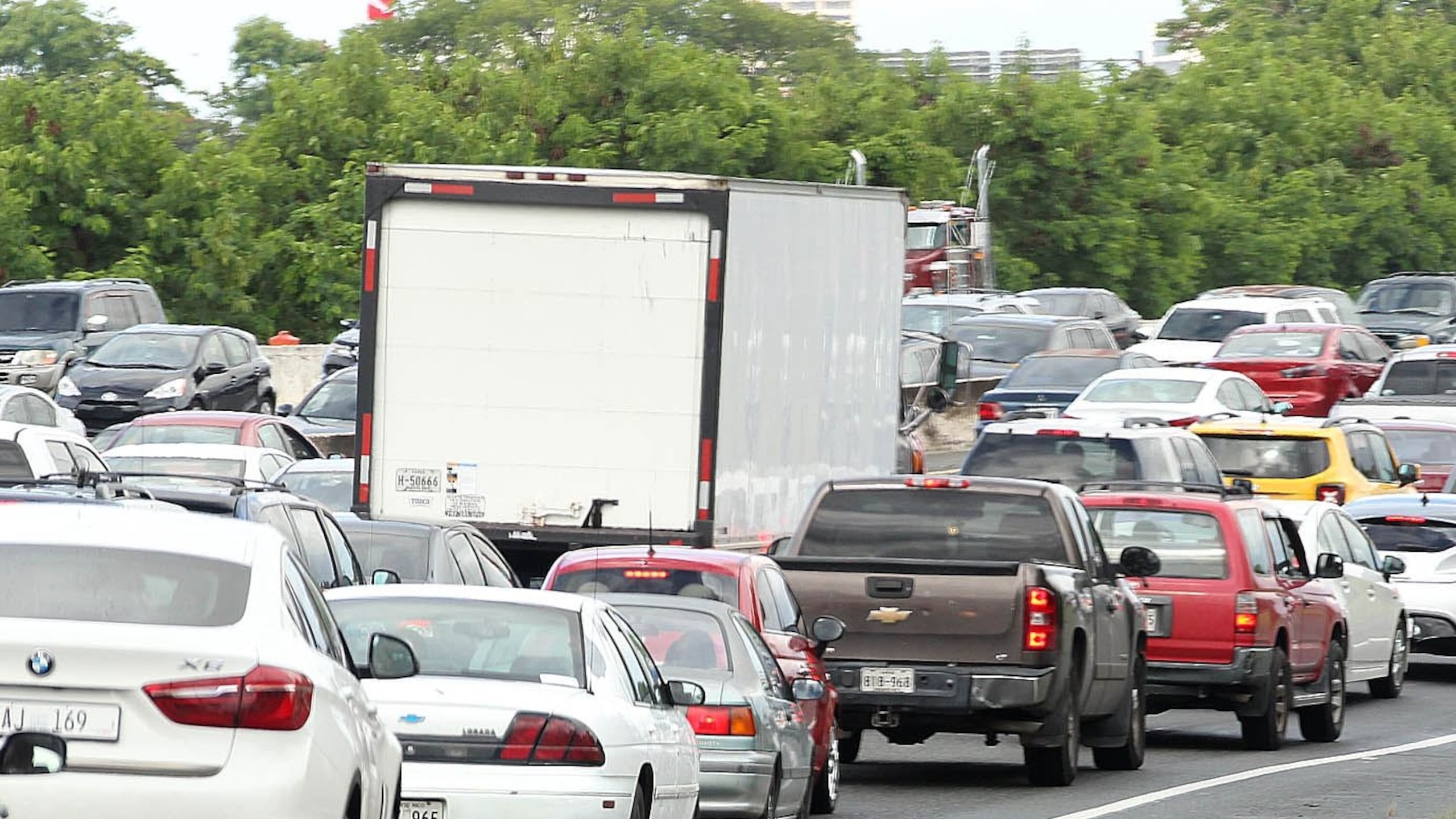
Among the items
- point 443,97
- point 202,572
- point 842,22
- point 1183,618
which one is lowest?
point 1183,618

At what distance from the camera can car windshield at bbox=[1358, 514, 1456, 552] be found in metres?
25.5

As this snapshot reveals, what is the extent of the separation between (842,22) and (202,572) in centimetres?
14060

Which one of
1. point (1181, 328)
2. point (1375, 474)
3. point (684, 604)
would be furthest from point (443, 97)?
point (684, 604)

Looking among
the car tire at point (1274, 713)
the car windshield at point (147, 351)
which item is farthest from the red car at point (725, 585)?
the car windshield at point (147, 351)

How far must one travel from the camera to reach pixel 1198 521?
708 inches

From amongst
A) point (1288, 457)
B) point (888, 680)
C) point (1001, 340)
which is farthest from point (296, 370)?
point (888, 680)

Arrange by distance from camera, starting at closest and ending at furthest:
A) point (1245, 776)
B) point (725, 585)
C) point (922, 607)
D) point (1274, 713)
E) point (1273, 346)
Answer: point (725, 585) → point (922, 607) → point (1245, 776) → point (1274, 713) → point (1273, 346)

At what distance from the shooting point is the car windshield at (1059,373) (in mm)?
36750

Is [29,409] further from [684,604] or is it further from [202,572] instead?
[202,572]

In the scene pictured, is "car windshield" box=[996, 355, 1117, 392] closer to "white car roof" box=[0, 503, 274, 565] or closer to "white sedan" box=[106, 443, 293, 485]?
"white sedan" box=[106, 443, 293, 485]

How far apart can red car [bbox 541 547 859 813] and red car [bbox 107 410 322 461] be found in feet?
43.0

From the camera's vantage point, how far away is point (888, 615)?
50.5 feet

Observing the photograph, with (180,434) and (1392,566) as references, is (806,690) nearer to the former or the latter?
(1392,566)

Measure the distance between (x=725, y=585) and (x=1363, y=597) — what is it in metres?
9.50
